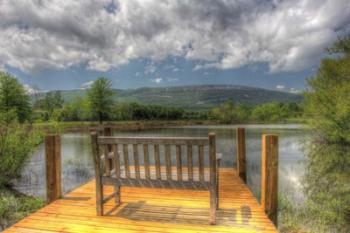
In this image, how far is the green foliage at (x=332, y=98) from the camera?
8302 mm

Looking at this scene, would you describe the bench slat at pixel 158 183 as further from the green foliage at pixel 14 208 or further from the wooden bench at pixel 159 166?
the green foliage at pixel 14 208

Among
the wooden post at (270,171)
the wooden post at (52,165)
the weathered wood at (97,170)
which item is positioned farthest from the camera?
the wooden post at (52,165)

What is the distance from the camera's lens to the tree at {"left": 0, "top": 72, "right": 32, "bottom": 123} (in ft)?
83.0

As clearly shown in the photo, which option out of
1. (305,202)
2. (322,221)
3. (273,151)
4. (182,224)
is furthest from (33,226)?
(305,202)

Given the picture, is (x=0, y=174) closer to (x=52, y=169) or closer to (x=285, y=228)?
(x=52, y=169)

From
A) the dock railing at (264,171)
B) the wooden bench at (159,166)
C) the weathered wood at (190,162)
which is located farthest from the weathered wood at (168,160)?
the dock railing at (264,171)

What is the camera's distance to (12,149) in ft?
21.7

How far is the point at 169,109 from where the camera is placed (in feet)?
258

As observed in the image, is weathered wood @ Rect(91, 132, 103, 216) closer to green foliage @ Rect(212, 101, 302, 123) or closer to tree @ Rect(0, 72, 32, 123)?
tree @ Rect(0, 72, 32, 123)

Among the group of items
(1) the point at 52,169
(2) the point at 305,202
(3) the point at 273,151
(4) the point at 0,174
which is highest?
(3) the point at 273,151

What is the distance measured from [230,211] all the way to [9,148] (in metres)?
6.63

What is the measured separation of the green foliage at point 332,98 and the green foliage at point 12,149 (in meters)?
11.0

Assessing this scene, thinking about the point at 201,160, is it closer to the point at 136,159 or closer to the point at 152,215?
the point at 136,159

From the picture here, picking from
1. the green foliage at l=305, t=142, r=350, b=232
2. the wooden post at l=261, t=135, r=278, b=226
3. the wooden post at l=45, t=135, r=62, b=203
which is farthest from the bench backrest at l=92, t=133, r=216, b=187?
the green foliage at l=305, t=142, r=350, b=232
